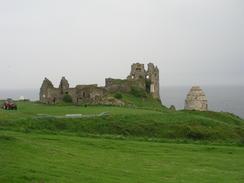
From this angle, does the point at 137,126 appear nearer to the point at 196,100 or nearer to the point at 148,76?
the point at 196,100

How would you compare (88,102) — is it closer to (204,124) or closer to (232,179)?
(204,124)

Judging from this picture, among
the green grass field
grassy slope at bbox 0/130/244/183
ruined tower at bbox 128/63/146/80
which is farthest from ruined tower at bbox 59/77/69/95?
grassy slope at bbox 0/130/244/183

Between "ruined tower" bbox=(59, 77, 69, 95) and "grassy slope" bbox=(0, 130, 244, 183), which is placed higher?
"ruined tower" bbox=(59, 77, 69, 95)

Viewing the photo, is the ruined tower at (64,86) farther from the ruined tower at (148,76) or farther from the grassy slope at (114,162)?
the grassy slope at (114,162)

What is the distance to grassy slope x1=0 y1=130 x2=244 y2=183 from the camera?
1845 cm

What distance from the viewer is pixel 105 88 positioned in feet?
264

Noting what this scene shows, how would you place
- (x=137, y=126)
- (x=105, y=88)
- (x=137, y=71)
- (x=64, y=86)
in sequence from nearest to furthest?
(x=137, y=126) < (x=64, y=86) < (x=105, y=88) < (x=137, y=71)

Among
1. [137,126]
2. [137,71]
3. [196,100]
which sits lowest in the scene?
[137,126]

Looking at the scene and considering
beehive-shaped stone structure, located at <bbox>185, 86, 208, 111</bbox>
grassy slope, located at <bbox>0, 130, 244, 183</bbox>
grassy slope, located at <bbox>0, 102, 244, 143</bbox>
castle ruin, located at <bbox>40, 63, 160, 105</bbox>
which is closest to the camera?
grassy slope, located at <bbox>0, 130, 244, 183</bbox>

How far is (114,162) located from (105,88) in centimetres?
5682

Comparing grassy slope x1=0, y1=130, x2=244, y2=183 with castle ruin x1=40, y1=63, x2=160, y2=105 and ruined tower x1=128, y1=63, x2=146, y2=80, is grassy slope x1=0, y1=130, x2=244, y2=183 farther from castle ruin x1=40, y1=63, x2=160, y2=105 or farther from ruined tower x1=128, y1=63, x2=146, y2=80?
ruined tower x1=128, y1=63, x2=146, y2=80

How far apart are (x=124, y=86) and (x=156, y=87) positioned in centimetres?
1054

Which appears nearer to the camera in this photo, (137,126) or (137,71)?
(137,126)

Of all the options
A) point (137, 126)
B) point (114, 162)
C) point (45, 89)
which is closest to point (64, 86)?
point (45, 89)
